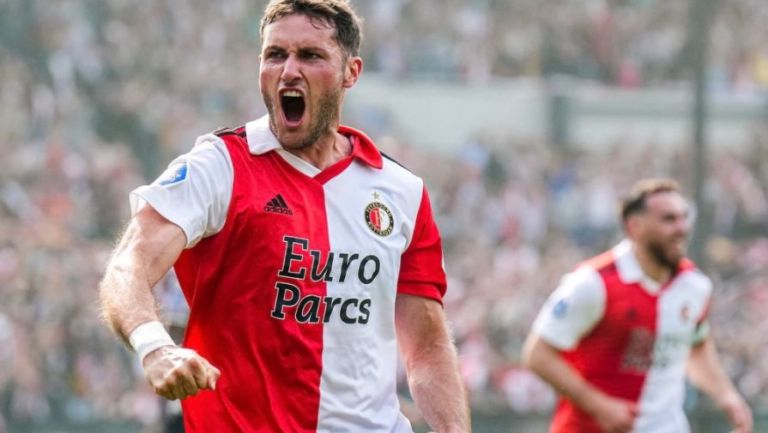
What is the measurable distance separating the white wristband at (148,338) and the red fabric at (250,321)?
511 millimetres

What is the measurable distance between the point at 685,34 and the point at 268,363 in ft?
54.4

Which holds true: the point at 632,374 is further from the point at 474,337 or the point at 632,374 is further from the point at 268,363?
the point at 474,337

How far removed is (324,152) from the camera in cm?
509

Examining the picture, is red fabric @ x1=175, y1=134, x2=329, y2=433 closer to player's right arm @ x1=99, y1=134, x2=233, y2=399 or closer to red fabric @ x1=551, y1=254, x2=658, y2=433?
player's right arm @ x1=99, y1=134, x2=233, y2=399

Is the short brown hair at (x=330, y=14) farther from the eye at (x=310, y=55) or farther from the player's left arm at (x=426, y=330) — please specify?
the player's left arm at (x=426, y=330)

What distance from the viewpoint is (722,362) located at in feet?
52.4

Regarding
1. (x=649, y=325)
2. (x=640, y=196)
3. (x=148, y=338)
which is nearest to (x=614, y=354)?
(x=649, y=325)

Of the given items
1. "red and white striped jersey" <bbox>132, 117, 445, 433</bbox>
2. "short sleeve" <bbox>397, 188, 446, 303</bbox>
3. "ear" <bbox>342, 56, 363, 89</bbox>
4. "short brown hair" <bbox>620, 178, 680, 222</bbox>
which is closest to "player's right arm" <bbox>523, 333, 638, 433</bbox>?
"short brown hair" <bbox>620, 178, 680, 222</bbox>

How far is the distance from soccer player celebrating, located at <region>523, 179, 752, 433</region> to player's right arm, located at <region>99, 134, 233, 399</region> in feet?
13.4

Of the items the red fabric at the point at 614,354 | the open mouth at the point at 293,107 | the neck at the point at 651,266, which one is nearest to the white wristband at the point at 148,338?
the open mouth at the point at 293,107

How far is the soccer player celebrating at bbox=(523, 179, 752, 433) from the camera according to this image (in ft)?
28.5

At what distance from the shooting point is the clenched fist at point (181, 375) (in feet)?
12.9

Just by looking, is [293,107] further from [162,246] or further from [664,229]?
[664,229]

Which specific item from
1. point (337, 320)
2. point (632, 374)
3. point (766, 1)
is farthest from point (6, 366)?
point (766, 1)
